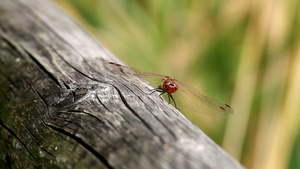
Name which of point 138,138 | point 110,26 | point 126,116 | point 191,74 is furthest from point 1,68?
point 191,74

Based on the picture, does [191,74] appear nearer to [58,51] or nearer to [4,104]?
[58,51]

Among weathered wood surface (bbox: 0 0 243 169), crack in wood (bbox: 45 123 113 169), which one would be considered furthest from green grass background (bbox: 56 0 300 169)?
crack in wood (bbox: 45 123 113 169)

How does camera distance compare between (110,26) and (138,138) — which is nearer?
(138,138)

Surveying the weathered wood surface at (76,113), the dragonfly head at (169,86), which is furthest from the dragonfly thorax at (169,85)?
the weathered wood surface at (76,113)

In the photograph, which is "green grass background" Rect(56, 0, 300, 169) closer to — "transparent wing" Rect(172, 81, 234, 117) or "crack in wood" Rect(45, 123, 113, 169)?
"transparent wing" Rect(172, 81, 234, 117)

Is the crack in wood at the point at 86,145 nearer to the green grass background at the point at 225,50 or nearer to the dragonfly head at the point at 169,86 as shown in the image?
the dragonfly head at the point at 169,86

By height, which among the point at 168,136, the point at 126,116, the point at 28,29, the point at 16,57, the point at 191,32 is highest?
the point at 28,29
